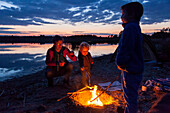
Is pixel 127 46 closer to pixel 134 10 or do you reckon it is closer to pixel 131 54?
pixel 131 54

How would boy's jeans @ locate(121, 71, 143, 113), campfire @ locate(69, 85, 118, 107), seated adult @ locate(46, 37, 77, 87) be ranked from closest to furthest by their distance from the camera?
boy's jeans @ locate(121, 71, 143, 113)
campfire @ locate(69, 85, 118, 107)
seated adult @ locate(46, 37, 77, 87)

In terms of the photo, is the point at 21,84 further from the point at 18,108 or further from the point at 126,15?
the point at 126,15

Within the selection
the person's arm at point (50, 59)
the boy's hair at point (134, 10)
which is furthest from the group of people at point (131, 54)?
the person's arm at point (50, 59)

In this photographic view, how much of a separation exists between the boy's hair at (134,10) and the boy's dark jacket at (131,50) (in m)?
0.13

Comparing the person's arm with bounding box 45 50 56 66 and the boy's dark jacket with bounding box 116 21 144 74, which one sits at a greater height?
the boy's dark jacket with bounding box 116 21 144 74

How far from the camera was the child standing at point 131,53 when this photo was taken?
221 centimetres

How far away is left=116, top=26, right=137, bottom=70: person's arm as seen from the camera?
219 centimetres

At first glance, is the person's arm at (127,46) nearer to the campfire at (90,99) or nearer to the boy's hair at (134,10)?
the boy's hair at (134,10)

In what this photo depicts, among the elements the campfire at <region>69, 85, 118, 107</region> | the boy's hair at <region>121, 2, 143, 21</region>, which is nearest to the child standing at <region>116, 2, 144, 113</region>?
the boy's hair at <region>121, 2, 143, 21</region>

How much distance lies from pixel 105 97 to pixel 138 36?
249 cm

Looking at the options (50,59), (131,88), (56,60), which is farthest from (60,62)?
(131,88)

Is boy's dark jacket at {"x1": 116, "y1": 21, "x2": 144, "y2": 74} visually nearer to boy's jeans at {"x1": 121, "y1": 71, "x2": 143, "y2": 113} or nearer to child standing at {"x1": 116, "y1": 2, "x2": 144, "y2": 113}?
child standing at {"x1": 116, "y1": 2, "x2": 144, "y2": 113}

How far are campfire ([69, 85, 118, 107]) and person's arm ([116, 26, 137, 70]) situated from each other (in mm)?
1729

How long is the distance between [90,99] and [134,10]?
9.25 ft
